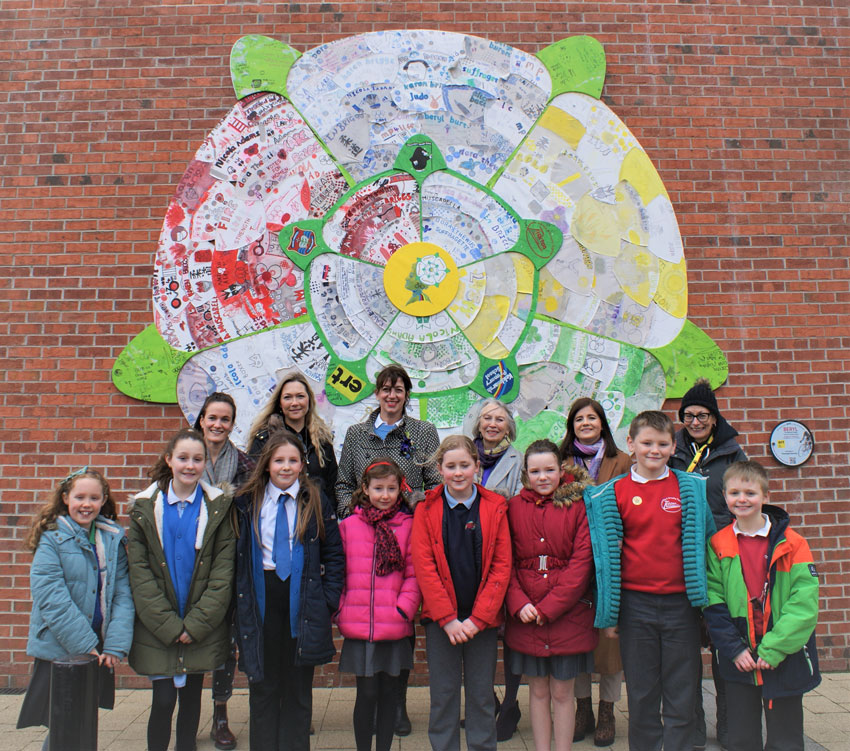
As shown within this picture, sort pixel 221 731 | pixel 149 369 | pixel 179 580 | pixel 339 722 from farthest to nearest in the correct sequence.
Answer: pixel 149 369 < pixel 339 722 < pixel 221 731 < pixel 179 580

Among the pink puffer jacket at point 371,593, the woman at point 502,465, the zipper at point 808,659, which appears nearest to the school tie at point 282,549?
the pink puffer jacket at point 371,593

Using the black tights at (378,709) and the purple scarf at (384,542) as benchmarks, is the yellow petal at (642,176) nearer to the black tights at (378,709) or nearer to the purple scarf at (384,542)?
the purple scarf at (384,542)

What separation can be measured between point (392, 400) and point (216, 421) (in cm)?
84

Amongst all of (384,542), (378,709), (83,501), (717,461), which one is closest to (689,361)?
(717,461)

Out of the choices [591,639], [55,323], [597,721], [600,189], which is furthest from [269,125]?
[597,721]

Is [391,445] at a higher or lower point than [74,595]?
higher

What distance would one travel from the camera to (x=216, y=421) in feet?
10.8

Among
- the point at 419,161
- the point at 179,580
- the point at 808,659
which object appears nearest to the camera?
the point at 808,659

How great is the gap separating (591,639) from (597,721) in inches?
32.3

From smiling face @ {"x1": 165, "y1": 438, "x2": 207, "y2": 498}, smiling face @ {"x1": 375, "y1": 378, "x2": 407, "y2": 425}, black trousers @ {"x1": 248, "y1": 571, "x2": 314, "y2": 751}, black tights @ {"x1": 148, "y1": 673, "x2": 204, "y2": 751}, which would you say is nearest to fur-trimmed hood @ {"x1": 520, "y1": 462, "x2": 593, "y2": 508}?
smiling face @ {"x1": 375, "y1": 378, "x2": 407, "y2": 425}

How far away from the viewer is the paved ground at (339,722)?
3240 mm

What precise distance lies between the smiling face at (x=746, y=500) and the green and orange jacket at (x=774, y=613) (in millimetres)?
62

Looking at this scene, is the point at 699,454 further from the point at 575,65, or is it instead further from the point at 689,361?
the point at 575,65

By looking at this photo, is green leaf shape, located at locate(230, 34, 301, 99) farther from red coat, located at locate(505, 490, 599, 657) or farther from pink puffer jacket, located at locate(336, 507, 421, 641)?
Result: red coat, located at locate(505, 490, 599, 657)
